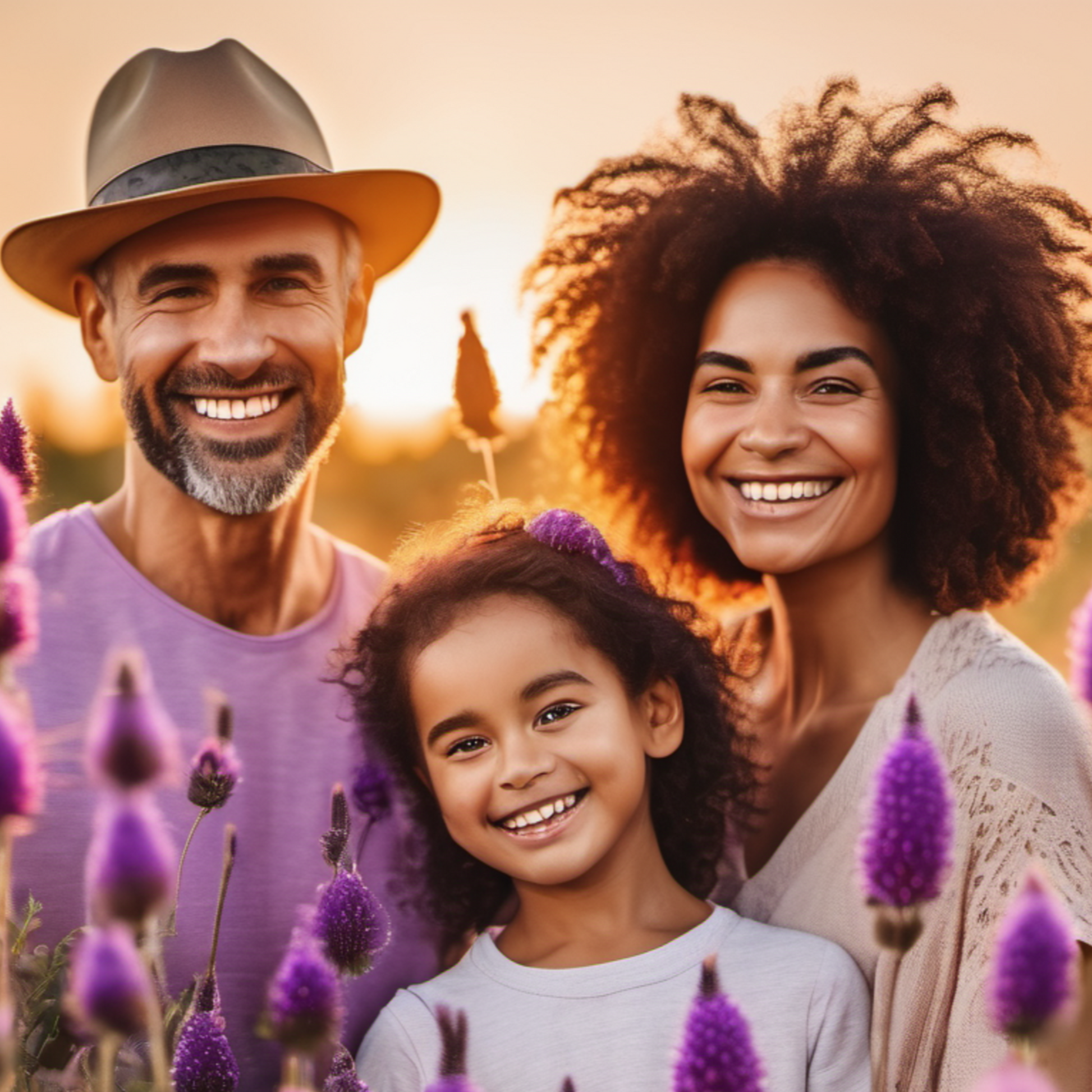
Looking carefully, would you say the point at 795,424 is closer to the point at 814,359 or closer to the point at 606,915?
the point at 814,359

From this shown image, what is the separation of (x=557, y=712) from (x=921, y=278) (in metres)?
1.53

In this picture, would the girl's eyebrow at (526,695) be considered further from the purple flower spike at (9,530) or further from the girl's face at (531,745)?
the purple flower spike at (9,530)

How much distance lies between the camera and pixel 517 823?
2.97 metres

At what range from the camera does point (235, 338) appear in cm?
381

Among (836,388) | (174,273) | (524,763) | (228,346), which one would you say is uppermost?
(174,273)

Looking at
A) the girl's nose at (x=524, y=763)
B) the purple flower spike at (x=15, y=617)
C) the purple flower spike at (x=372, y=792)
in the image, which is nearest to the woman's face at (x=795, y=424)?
the girl's nose at (x=524, y=763)

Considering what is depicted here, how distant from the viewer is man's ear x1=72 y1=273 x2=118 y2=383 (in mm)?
4148

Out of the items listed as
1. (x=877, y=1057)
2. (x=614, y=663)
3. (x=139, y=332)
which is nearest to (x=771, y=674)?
(x=614, y=663)

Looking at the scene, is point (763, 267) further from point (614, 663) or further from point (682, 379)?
point (614, 663)

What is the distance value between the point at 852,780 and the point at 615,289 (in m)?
1.63

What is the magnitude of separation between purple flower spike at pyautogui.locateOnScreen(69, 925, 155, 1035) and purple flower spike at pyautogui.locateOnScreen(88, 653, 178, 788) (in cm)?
13

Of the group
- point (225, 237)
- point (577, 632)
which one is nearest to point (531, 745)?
point (577, 632)

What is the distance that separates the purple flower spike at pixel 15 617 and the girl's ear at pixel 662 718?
2.05 m

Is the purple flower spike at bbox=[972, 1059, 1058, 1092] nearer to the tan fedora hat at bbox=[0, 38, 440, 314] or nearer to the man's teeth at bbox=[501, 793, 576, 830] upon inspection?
the man's teeth at bbox=[501, 793, 576, 830]
